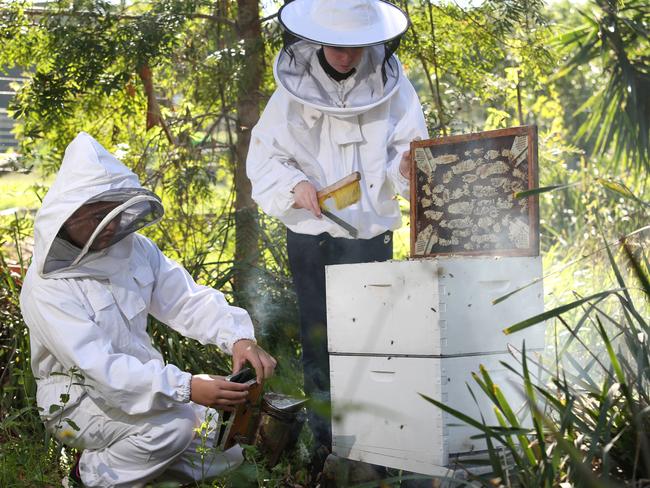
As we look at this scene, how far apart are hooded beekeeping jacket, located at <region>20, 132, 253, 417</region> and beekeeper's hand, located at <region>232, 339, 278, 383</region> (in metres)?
0.08

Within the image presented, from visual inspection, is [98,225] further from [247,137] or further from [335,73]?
[247,137]

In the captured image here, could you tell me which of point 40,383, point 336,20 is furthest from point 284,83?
point 40,383

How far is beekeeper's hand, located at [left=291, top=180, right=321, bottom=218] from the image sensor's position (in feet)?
10.8

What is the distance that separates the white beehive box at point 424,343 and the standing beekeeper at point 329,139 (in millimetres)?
488

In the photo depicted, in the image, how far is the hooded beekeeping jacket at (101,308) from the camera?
2.89 m

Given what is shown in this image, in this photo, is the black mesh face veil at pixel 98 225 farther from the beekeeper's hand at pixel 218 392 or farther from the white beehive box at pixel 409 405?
the white beehive box at pixel 409 405

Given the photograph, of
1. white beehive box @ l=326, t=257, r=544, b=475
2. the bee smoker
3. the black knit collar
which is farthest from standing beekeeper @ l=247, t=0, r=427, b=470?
white beehive box @ l=326, t=257, r=544, b=475

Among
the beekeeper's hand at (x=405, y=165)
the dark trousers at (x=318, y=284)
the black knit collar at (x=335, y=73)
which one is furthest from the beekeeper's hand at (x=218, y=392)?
the black knit collar at (x=335, y=73)

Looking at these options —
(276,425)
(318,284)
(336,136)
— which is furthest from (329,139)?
(276,425)

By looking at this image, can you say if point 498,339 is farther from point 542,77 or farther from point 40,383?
point 542,77

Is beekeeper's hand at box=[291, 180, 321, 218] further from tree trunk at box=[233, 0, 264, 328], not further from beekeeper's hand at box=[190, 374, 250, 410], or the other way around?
tree trunk at box=[233, 0, 264, 328]

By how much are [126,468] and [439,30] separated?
3.34 meters

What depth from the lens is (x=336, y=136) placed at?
11.4 ft

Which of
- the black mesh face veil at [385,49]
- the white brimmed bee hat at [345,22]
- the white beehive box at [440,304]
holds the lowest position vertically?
the white beehive box at [440,304]
